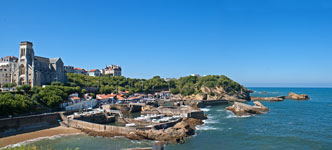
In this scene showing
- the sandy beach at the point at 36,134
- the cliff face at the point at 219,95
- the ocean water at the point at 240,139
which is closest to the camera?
the ocean water at the point at 240,139

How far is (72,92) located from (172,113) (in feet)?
105

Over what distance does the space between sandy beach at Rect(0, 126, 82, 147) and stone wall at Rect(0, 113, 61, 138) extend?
2084 mm

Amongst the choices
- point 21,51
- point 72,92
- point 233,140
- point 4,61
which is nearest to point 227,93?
point 72,92

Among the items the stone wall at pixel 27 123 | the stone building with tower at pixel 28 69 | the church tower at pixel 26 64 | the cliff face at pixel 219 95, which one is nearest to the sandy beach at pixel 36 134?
the stone wall at pixel 27 123

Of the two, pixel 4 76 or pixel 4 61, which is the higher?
pixel 4 61

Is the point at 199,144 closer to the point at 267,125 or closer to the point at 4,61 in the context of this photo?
the point at 267,125

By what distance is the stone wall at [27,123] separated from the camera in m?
35.5

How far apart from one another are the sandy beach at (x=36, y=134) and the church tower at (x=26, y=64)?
32568 millimetres

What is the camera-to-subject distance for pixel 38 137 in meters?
33.8

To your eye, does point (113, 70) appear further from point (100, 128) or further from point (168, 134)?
point (168, 134)

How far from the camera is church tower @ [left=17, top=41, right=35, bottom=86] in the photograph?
6391 centimetres

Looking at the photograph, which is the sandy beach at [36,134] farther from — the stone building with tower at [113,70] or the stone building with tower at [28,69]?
the stone building with tower at [113,70]

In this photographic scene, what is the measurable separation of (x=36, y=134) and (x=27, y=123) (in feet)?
15.8

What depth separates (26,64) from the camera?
6406cm
